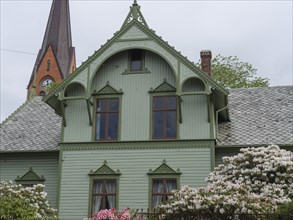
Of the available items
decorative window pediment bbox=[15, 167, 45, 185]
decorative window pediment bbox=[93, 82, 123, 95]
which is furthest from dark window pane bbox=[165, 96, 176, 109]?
decorative window pediment bbox=[15, 167, 45, 185]

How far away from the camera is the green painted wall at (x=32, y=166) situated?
2295cm

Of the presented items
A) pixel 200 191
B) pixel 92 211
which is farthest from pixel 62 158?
pixel 200 191

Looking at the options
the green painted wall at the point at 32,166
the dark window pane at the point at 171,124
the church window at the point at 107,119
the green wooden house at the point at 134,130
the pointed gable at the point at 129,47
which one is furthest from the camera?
the green painted wall at the point at 32,166

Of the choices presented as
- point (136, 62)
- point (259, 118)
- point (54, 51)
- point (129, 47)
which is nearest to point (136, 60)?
point (136, 62)

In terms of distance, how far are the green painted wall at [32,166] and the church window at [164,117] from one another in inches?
198

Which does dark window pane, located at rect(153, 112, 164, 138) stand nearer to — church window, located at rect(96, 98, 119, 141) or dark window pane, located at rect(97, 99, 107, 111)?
church window, located at rect(96, 98, 119, 141)

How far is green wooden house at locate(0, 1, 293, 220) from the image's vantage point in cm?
2066

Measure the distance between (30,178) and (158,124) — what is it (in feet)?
21.6

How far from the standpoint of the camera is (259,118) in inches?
900

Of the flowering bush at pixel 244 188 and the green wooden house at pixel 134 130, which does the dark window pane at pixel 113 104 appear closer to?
the green wooden house at pixel 134 130

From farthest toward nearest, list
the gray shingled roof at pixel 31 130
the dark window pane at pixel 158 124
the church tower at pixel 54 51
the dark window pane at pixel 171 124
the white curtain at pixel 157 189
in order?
the church tower at pixel 54 51
the gray shingled roof at pixel 31 130
the dark window pane at pixel 158 124
the dark window pane at pixel 171 124
the white curtain at pixel 157 189

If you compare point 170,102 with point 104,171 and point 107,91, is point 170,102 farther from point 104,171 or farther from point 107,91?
point 104,171

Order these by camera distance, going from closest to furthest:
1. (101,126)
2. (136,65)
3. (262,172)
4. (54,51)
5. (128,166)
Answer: (262,172)
(128,166)
(101,126)
(136,65)
(54,51)

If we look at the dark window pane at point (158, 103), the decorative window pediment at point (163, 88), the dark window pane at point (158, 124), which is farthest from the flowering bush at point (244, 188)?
the decorative window pediment at point (163, 88)
